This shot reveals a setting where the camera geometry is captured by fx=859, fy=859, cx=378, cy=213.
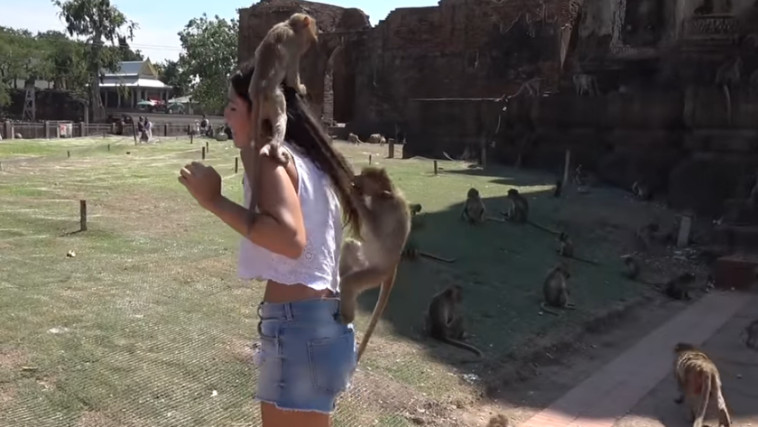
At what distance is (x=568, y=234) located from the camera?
12906 mm

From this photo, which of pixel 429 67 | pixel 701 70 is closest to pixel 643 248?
pixel 701 70

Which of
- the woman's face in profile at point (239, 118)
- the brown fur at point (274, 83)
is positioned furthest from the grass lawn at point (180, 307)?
the brown fur at point (274, 83)

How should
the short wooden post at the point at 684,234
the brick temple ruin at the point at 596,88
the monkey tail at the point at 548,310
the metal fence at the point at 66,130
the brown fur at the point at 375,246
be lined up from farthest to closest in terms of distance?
the metal fence at the point at 66,130
the brick temple ruin at the point at 596,88
the short wooden post at the point at 684,234
the monkey tail at the point at 548,310
the brown fur at the point at 375,246

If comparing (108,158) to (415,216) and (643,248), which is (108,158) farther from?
(643,248)

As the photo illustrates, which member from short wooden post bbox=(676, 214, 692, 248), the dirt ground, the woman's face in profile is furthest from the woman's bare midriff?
short wooden post bbox=(676, 214, 692, 248)

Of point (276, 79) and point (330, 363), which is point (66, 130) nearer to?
point (276, 79)

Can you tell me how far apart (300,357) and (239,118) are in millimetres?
803

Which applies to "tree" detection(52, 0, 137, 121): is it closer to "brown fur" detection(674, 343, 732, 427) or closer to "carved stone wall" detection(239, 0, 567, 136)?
"carved stone wall" detection(239, 0, 567, 136)

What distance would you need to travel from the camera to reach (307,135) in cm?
288

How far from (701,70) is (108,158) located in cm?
1444

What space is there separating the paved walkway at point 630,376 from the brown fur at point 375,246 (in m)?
2.97

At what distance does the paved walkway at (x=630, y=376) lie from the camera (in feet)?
20.8

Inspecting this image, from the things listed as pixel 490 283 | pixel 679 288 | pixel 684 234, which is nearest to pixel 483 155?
pixel 684 234

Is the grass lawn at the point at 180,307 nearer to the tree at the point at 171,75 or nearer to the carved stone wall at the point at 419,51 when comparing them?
the carved stone wall at the point at 419,51
